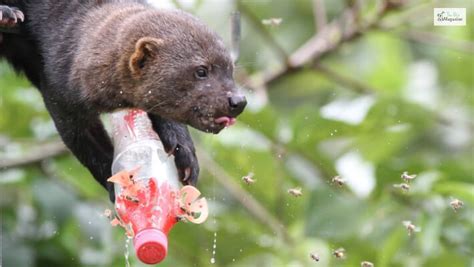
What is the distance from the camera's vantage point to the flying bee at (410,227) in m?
6.78

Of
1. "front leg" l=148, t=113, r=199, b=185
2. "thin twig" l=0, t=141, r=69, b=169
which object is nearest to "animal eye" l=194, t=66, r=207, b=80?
"front leg" l=148, t=113, r=199, b=185

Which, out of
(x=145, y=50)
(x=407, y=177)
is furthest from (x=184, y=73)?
(x=407, y=177)

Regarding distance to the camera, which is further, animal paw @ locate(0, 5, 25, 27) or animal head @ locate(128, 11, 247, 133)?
animal paw @ locate(0, 5, 25, 27)

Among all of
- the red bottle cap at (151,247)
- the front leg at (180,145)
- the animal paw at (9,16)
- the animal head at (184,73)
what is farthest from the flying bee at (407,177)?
the animal paw at (9,16)

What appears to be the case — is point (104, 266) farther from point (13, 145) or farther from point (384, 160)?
point (384, 160)

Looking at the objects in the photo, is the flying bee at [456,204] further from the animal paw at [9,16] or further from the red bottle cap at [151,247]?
the animal paw at [9,16]

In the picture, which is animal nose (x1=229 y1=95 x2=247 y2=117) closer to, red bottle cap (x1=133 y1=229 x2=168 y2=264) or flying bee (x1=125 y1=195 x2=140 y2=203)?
flying bee (x1=125 y1=195 x2=140 y2=203)

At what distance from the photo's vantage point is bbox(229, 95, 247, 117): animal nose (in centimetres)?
532

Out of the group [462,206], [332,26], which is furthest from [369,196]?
[332,26]

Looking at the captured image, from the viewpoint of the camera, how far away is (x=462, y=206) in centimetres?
722

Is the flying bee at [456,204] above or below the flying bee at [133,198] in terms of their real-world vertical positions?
below

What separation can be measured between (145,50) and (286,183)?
9.29 feet

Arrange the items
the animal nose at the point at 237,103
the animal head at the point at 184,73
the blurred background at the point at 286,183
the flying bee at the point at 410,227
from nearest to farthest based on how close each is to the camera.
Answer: the animal nose at the point at 237,103
the animal head at the point at 184,73
the flying bee at the point at 410,227
the blurred background at the point at 286,183

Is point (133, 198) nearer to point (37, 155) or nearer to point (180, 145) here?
point (180, 145)
